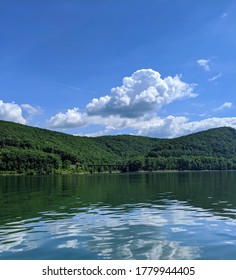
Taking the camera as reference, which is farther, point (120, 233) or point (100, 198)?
point (100, 198)

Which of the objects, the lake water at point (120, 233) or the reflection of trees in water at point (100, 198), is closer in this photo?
the lake water at point (120, 233)

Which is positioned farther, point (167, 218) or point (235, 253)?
point (167, 218)

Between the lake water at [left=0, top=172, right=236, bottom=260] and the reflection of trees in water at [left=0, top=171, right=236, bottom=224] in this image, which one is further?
the reflection of trees in water at [left=0, top=171, right=236, bottom=224]

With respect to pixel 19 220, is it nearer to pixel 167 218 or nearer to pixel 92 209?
pixel 92 209

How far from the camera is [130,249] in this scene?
19.4 metres

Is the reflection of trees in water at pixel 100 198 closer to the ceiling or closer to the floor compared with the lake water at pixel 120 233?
closer to the ceiling

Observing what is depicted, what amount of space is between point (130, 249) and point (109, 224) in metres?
8.51

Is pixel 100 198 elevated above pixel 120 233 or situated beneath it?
elevated above

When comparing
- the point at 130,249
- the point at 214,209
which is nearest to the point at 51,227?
the point at 130,249

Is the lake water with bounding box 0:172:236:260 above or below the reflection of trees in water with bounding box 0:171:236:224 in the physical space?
below
